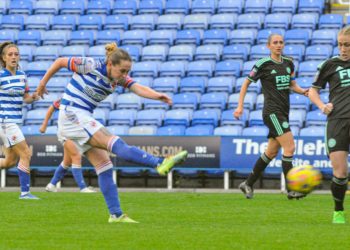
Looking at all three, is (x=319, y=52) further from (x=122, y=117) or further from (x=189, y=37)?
(x=122, y=117)

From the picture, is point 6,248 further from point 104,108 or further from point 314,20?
point 314,20

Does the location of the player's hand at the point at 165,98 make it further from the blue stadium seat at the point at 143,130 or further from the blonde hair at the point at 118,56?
the blue stadium seat at the point at 143,130

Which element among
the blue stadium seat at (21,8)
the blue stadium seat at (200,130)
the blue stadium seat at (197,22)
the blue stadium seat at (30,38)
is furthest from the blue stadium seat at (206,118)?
the blue stadium seat at (21,8)

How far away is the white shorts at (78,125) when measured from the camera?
1029 centimetres

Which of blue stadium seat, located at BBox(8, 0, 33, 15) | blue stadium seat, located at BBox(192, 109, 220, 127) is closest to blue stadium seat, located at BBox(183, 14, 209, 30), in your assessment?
blue stadium seat, located at BBox(192, 109, 220, 127)

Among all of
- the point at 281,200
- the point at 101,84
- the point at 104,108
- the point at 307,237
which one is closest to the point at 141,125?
the point at 104,108

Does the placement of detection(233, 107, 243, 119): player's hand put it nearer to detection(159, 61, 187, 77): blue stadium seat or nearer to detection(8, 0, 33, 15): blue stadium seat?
detection(159, 61, 187, 77): blue stadium seat

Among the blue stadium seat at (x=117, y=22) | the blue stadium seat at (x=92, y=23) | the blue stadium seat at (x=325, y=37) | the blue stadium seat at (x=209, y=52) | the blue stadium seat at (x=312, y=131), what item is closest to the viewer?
the blue stadium seat at (x=312, y=131)

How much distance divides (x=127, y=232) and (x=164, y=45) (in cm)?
1833

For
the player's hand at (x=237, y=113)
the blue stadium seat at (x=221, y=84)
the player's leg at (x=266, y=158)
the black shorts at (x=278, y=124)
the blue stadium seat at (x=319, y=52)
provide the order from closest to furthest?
the player's hand at (x=237, y=113)
the black shorts at (x=278, y=124)
the player's leg at (x=266, y=158)
the blue stadium seat at (x=221, y=84)
the blue stadium seat at (x=319, y=52)

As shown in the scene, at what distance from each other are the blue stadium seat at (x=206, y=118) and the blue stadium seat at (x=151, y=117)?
852 mm

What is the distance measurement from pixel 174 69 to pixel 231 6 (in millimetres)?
3377

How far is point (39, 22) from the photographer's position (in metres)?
29.4

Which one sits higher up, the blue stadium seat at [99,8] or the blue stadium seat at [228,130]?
the blue stadium seat at [99,8]
